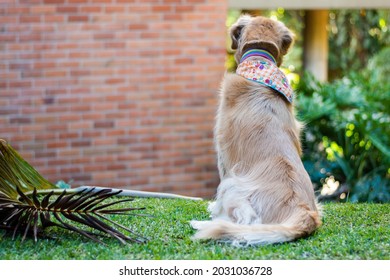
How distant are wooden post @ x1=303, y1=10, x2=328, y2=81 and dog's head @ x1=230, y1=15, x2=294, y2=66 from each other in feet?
23.3

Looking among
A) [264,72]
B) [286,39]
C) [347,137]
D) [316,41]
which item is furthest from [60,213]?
[316,41]

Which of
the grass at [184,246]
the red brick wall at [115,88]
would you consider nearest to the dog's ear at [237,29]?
the grass at [184,246]

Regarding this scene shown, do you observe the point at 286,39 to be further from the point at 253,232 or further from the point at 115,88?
the point at 115,88

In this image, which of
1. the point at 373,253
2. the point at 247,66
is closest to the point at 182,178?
the point at 247,66

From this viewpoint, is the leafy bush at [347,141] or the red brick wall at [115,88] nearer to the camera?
the red brick wall at [115,88]

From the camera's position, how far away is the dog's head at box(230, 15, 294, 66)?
503cm

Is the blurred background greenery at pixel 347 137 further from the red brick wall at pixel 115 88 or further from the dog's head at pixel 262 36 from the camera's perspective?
the dog's head at pixel 262 36

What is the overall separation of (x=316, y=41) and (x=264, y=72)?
24.8ft

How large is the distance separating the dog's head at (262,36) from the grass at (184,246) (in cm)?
125

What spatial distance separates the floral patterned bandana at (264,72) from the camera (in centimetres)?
485

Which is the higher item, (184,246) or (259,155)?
(259,155)

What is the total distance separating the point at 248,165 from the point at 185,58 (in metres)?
4.11

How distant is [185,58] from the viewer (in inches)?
340

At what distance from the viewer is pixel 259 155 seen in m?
4.68
